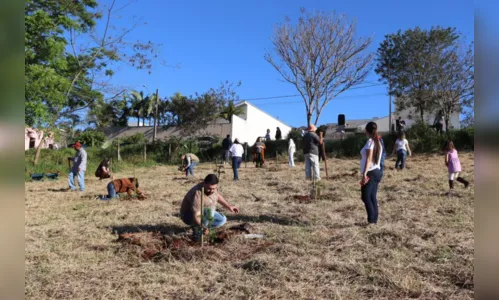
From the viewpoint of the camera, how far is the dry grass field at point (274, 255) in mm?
3520

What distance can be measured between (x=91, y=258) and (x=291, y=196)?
5.17 meters

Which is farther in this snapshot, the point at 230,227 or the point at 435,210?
the point at 435,210

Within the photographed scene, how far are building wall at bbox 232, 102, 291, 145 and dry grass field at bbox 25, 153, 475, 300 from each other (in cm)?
2278

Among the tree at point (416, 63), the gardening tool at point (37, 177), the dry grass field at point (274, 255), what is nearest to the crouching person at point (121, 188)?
the dry grass field at point (274, 255)

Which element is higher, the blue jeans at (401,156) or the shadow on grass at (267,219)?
the blue jeans at (401,156)

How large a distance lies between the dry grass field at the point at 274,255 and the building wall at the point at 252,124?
22.8 m

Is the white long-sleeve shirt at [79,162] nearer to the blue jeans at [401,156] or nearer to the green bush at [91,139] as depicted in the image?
the blue jeans at [401,156]

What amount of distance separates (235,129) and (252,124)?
5.95 m

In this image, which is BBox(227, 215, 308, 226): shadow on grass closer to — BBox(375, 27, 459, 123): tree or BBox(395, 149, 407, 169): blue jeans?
BBox(395, 149, 407, 169): blue jeans

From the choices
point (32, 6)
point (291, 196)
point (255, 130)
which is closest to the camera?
point (291, 196)

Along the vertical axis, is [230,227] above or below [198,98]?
below
